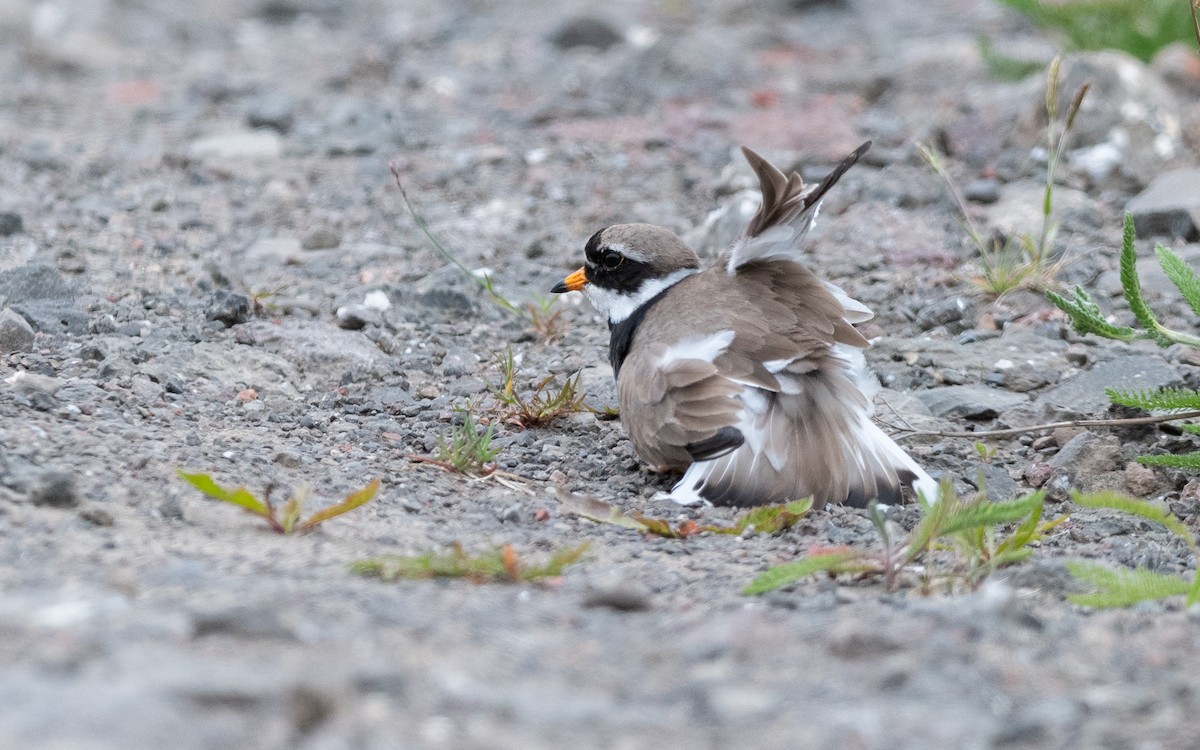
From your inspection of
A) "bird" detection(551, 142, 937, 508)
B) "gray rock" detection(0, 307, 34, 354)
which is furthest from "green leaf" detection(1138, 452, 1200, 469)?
"gray rock" detection(0, 307, 34, 354)

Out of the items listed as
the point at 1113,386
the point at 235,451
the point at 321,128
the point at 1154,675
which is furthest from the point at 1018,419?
the point at 321,128

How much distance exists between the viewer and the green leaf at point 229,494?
3100 millimetres

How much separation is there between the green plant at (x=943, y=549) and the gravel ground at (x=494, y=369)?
0.05 metres

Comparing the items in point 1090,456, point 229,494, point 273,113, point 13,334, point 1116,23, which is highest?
point 1116,23

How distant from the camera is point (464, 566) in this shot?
289 centimetres

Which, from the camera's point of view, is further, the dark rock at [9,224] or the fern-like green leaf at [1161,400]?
the dark rock at [9,224]

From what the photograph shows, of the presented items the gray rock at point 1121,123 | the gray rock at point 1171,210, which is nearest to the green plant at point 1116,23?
the gray rock at point 1121,123

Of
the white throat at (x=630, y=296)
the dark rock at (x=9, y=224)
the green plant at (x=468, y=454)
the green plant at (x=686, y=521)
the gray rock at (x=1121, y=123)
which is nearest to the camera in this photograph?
the green plant at (x=686, y=521)

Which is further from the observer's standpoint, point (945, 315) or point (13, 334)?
point (945, 315)

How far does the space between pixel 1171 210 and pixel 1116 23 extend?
2626 mm

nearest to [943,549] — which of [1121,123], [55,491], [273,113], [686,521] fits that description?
[686,521]

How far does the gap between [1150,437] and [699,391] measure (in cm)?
149

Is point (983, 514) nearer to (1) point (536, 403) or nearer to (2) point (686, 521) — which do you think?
(2) point (686, 521)

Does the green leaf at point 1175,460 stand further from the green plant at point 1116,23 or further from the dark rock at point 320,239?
the green plant at point 1116,23
